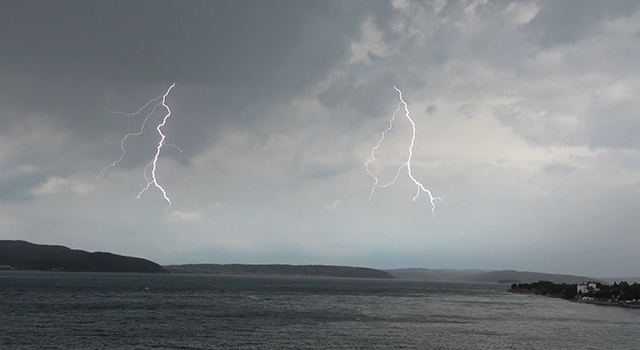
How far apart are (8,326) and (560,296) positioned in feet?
447

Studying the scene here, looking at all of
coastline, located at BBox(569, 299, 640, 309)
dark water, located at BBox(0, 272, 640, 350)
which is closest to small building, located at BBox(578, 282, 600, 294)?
coastline, located at BBox(569, 299, 640, 309)

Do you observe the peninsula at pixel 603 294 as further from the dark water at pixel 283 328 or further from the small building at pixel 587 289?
the dark water at pixel 283 328

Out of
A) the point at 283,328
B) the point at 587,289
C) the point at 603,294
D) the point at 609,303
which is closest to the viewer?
the point at 283,328

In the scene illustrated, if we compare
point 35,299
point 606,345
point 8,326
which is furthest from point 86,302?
point 606,345

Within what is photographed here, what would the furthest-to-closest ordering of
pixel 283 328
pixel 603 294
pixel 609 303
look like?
pixel 603 294, pixel 609 303, pixel 283 328

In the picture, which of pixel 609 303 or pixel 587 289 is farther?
pixel 587 289

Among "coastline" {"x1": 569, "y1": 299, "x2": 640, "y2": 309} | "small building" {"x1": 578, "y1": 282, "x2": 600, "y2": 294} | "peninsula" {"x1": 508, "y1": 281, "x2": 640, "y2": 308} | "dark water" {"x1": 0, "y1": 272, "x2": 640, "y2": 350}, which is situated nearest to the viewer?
"dark water" {"x1": 0, "y1": 272, "x2": 640, "y2": 350}

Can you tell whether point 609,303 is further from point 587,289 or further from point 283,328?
point 283,328

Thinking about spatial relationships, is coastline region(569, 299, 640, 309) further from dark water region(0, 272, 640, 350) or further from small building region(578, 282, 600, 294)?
dark water region(0, 272, 640, 350)

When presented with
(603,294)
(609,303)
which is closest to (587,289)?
(603,294)

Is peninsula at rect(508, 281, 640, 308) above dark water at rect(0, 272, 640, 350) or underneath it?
above

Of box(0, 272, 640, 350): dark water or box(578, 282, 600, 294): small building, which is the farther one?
box(578, 282, 600, 294): small building

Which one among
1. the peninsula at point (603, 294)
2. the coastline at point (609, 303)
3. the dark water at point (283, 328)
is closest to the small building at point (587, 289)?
the peninsula at point (603, 294)

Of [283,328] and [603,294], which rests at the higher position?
[603,294]
